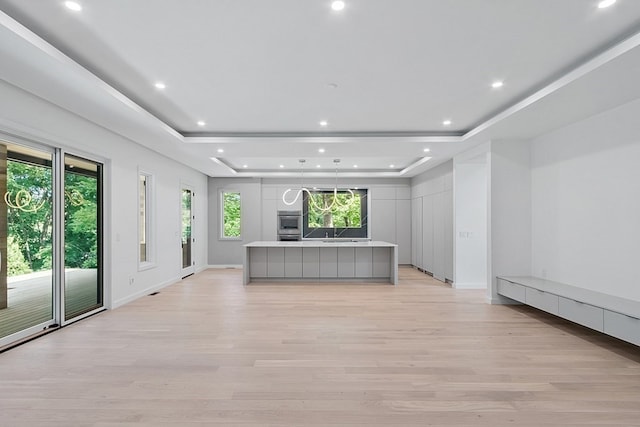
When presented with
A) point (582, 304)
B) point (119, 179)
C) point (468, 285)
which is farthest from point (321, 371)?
point (468, 285)

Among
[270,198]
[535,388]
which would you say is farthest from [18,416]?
[270,198]

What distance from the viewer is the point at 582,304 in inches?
145

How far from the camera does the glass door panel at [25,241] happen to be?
353 cm

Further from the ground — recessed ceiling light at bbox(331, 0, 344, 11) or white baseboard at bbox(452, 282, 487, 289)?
recessed ceiling light at bbox(331, 0, 344, 11)

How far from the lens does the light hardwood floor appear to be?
2307mm

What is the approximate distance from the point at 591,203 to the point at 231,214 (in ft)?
26.6

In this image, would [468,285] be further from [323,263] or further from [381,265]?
[323,263]

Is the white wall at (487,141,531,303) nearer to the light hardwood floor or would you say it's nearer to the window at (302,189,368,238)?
the light hardwood floor

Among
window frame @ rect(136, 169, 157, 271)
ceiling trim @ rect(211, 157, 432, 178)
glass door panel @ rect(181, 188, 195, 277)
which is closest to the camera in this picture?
window frame @ rect(136, 169, 157, 271)

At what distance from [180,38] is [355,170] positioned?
700cm

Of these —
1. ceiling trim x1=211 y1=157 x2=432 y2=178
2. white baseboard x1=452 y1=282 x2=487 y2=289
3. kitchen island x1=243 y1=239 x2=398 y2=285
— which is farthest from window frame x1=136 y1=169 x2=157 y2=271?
white baseboard x1=452 y1=282 x2=487 y2=289

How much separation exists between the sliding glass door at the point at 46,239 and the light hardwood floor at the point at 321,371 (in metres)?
0.35

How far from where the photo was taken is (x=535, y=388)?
2658 millimetres

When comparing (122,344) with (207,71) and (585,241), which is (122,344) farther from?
(585,241)
